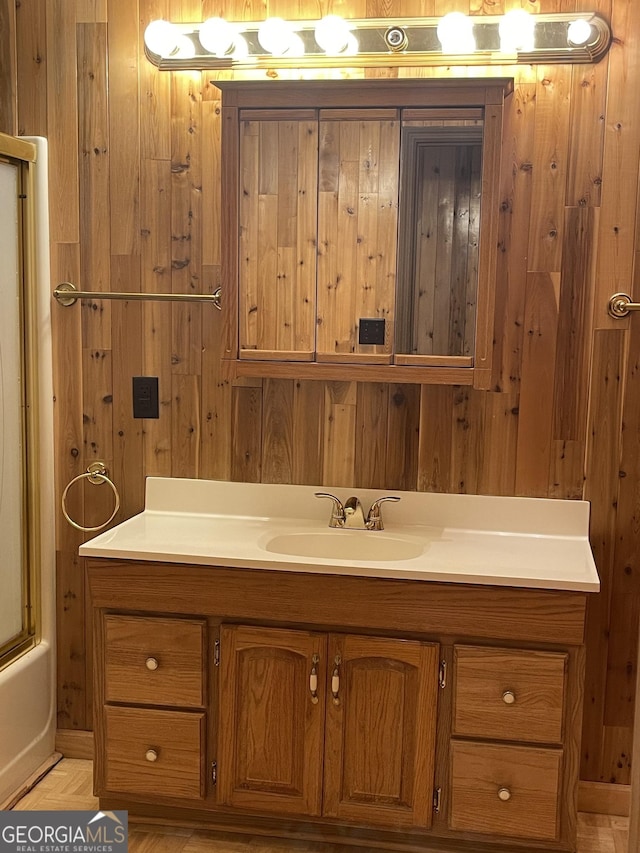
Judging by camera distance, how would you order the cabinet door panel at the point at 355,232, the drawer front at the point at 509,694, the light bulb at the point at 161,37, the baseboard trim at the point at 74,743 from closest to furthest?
the drawer front at the point at 509,694 < the cabinet door panel at the point at 355,232 < the light bulb at the point at 161,37 < the baseboard trim at the point at 74,743

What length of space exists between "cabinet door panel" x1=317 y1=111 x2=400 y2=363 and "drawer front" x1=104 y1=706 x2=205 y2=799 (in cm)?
102

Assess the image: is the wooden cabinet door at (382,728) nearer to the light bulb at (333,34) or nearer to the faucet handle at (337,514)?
the faucet handle at (337,514)

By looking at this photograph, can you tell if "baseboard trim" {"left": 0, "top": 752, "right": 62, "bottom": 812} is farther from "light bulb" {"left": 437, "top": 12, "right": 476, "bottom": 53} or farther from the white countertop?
"light bulb" {"left": 437, "top": 12, "right": 476, "bottom": 53}

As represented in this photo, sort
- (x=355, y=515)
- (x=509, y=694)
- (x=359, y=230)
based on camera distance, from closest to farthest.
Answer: (x=509, y=694) < (x=359, y=230) < (x=355, y=515)

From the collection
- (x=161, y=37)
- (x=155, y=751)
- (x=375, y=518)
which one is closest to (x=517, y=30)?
(x=161, y=37)

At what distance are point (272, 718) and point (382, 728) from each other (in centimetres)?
28

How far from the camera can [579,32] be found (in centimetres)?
231

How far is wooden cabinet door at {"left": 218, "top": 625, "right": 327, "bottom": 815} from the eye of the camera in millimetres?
2238

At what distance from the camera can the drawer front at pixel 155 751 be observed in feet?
7.55

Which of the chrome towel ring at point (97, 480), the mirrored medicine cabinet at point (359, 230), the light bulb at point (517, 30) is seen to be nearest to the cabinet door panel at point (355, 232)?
the mirrored medicine cabinet at point (359, 230)

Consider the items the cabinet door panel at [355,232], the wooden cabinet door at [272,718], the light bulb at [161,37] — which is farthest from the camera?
the light bulb at [161,37]

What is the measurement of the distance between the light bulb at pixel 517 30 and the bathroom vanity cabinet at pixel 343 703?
4.53 ft

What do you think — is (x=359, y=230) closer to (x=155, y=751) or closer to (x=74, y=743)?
(x=155, y=751)

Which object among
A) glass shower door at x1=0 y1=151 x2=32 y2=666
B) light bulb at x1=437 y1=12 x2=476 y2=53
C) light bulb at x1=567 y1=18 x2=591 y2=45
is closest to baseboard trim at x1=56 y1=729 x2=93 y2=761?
glass shower door at x1=0 y1=151 x2=32 y2=666
